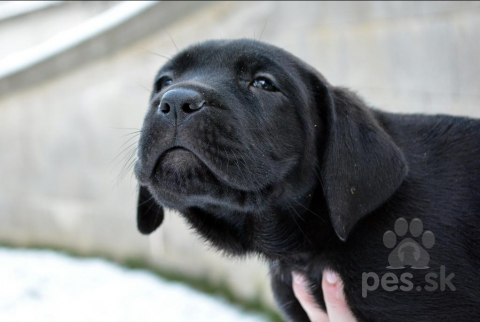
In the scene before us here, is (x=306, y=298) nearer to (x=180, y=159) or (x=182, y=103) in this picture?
(x=180, y=159)

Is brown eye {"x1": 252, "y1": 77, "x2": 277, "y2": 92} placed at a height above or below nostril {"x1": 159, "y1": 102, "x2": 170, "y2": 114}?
below

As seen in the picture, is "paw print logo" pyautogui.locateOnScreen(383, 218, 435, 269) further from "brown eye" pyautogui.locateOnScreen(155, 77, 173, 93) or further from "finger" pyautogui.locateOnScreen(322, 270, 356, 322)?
"brown eye" pyautogui.locateOnScreen(155, 77, 173, 93)

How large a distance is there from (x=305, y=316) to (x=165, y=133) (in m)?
1.38

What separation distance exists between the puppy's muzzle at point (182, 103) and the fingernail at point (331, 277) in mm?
1015

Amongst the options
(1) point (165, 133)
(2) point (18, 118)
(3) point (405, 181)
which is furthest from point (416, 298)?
(2) point (18, 118)

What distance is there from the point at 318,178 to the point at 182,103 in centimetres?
80

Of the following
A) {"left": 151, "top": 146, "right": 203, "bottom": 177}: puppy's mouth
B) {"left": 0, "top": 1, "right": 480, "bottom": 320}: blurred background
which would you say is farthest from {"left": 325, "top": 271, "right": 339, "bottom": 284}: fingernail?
{"left": 0, "top": 1, "right": 480, "bottom": 320}: blurred background

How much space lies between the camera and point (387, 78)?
4.04 m

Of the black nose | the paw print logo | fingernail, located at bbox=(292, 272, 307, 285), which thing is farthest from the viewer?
fingernail, located at bbox=(292, 272, 307, 285)

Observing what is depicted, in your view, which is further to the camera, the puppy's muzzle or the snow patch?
the snow patch

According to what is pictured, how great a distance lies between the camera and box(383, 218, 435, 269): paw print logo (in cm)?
222

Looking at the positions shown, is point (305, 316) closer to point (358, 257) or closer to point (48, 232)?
point (358, 257)

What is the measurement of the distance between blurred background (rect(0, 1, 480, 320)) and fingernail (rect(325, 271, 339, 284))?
1.82 metres

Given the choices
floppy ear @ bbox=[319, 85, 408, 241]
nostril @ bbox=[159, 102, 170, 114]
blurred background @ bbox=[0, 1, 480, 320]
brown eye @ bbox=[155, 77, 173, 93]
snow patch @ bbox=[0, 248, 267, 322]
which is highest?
nostril @ bbox=[159, 102, 170, 114]
